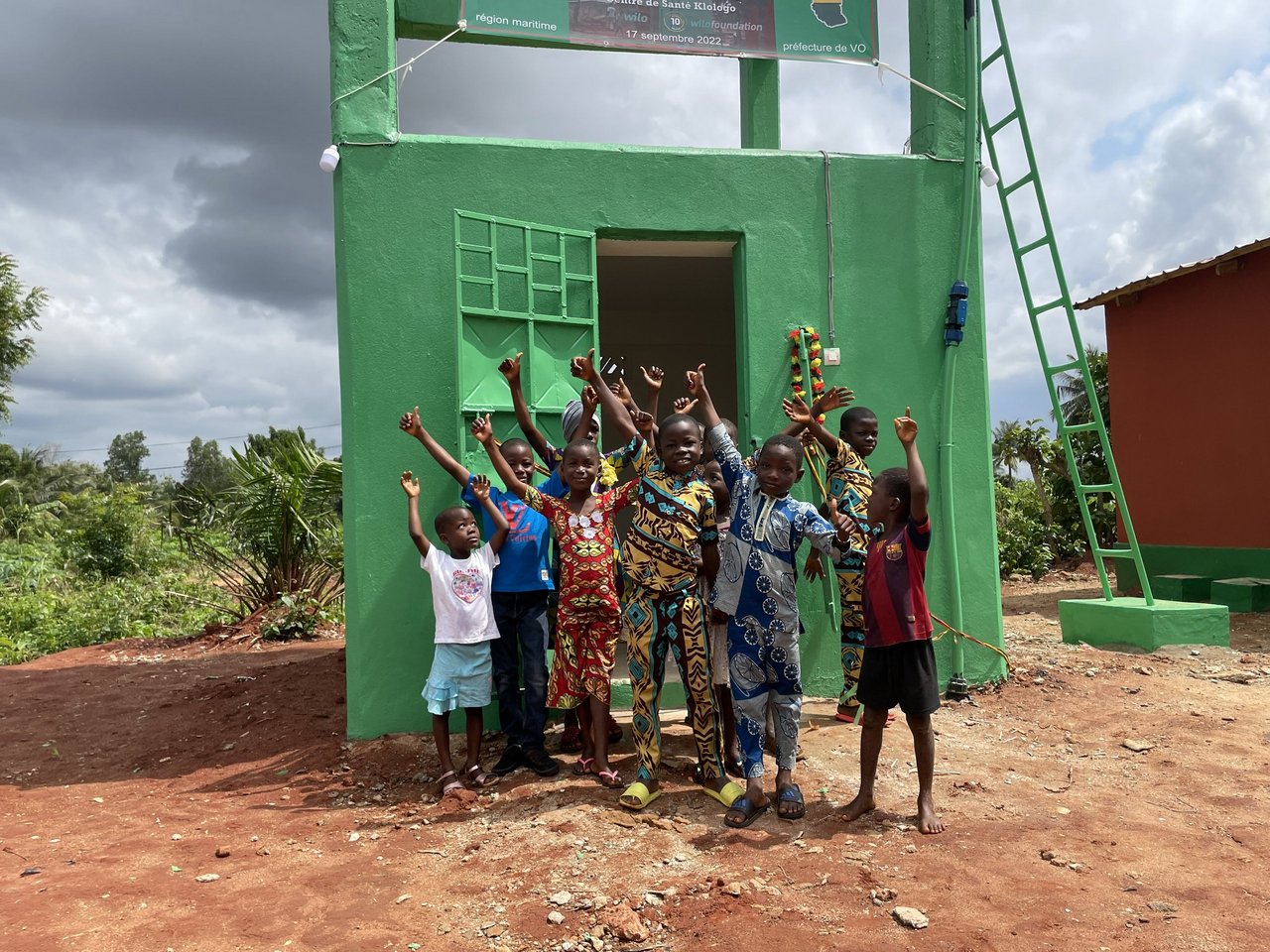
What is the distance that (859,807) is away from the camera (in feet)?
12.0

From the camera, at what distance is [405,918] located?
2.98 meters

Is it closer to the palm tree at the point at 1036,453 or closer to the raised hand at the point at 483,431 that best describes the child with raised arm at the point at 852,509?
the raised hand at the point at 483,431

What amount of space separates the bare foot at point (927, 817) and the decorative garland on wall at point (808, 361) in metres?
2.40

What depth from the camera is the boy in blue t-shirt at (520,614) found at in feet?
14.3

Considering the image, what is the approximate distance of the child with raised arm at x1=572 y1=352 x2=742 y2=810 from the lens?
385 cm

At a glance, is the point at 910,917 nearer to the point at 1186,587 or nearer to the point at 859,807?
the point at 859,807

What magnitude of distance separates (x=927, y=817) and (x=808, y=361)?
2741 mm

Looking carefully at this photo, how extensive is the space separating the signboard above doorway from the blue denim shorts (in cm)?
375

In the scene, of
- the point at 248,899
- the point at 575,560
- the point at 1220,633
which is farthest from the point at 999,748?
the point at 248,899

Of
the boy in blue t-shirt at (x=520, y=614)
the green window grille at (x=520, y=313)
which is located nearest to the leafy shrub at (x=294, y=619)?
the green window grille at (x=520, y=313)

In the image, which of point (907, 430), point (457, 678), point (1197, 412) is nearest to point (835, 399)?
point (907, 430)

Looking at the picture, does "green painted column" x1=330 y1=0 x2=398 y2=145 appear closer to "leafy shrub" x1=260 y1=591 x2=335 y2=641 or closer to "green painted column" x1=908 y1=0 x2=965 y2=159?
"green painted column" x1=908 y1=0 x2=965 y2=159

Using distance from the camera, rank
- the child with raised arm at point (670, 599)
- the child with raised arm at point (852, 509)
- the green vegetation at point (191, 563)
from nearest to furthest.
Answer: the child with raised arm at point (670, 599) < the child with raised arm at point (852, 509) < the green vegetation at point (191, 563)

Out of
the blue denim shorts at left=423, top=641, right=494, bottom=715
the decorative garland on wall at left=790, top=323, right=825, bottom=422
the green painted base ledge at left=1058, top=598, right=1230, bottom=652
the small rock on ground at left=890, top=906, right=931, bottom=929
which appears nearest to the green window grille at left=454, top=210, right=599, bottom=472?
the blue denim shorts at left=423, top=641, right=494, bottom=715
